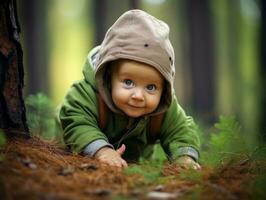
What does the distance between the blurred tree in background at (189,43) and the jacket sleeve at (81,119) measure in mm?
3746

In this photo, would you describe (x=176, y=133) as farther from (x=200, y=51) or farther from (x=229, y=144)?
(x=200, y=51)

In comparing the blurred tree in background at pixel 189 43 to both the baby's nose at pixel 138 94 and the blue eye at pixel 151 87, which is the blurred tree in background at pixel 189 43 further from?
the baby's nose at pixel 138 94

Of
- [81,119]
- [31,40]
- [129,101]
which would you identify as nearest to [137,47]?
[129,101]

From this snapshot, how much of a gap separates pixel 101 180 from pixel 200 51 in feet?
40.0

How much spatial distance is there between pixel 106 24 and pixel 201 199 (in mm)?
13532

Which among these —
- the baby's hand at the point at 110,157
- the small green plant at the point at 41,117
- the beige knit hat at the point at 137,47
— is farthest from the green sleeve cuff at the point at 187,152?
the small green plant at the point at 41,117

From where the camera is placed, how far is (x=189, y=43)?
1462cm

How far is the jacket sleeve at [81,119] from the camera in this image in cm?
346

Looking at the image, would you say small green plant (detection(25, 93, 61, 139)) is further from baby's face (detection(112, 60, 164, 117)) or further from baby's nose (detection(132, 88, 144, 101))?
baby's nose (detection(132, 88, 144, 101))

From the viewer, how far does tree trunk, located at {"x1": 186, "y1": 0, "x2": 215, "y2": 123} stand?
14.2 metres

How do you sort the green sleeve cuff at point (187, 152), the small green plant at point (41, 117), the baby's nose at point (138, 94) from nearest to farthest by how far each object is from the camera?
1. the baby's nose at point (138, 94)
2. the green sleeve cuff at point (187, 152)
3. the small green plant at point (41, 117)

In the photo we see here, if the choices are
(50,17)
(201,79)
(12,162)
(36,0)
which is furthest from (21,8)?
(12,162)

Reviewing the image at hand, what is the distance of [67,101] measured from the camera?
375 cm

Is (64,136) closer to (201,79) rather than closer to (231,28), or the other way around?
(201,79)
